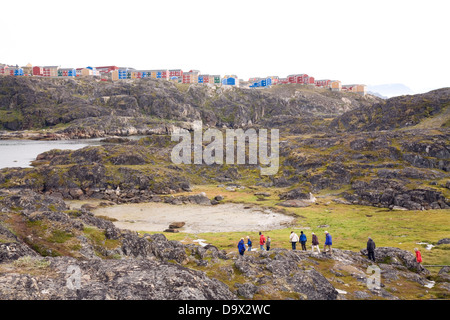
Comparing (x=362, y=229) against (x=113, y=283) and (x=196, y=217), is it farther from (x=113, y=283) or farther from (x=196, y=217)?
(x=113, y=283)

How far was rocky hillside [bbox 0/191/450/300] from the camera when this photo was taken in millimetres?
15844

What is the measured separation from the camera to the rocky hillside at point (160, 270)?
15844 mm

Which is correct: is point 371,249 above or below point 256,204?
above

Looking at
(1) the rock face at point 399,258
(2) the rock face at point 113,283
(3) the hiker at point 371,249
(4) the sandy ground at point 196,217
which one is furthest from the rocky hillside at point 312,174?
(2) the rock face at point 113,283

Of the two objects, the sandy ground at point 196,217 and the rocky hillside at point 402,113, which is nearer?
the sandy ground at point 196,217

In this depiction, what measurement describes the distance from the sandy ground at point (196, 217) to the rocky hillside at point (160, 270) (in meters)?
25.7

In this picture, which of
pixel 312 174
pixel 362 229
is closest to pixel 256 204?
pixel 312 174

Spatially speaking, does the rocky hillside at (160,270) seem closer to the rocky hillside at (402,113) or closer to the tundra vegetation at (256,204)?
the tundra vegetation at (256,204)

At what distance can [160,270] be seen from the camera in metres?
18.0

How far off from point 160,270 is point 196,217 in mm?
49281

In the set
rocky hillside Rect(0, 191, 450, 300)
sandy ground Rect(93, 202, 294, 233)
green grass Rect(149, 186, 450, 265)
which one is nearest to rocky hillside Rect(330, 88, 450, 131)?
green grass Rect(149, 186, 450, 265)

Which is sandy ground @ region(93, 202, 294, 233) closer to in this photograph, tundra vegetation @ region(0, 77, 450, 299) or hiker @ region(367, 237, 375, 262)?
tundra vegetation @ region(0, 77, 450, 299)

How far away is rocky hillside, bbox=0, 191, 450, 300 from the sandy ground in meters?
25.7

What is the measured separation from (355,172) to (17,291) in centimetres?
8644
